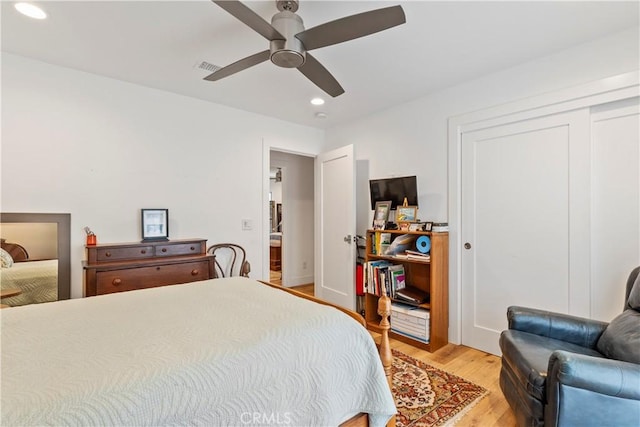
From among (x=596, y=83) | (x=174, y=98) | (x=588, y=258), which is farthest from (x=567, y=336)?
(x=174, y=98)

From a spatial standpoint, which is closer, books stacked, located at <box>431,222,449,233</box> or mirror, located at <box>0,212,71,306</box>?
mirror, located at <box>0,212,71,306</box>

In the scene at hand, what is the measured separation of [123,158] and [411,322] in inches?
125

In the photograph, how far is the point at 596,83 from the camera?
215 centimetres

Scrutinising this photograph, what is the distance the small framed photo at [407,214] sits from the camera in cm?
309

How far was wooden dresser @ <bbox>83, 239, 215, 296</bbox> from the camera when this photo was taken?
2.39 m

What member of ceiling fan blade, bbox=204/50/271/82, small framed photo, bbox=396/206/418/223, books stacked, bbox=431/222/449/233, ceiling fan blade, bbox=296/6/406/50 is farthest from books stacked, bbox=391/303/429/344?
ceiling fan blade, bbox=204/50/271/82

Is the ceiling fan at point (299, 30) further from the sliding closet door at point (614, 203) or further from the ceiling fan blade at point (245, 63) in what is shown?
the sliding closet door at point (614, 203)

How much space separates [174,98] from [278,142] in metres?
1.28

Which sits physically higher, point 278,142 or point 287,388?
point 278,142

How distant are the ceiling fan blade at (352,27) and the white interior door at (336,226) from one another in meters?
1.91

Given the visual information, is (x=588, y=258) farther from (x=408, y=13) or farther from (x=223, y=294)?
(x=223, y=294)

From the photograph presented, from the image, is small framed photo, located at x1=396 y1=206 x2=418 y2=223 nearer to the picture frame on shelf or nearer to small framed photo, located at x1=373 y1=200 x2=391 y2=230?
the picture frame on shelf

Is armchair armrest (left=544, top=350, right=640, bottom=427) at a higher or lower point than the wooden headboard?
lower

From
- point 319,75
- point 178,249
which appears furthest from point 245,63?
point 178,249
